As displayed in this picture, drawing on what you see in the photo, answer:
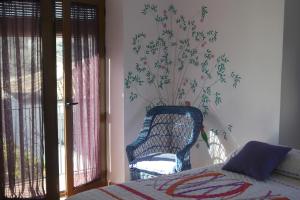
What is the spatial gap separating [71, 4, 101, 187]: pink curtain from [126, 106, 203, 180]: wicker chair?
495mm

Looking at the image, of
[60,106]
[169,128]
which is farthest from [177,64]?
[60,106]

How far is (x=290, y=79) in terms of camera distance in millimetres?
3230

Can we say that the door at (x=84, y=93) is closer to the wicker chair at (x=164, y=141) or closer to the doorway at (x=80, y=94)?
the doorway at (x=80, y=94)

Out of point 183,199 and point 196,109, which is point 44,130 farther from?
point 183,199

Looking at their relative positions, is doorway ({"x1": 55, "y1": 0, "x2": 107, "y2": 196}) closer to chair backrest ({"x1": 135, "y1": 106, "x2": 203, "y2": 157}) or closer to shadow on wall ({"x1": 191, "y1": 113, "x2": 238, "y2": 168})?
chair backrest ({"x1": 135, "y1": 106, "x2": 203, "y2": 157})

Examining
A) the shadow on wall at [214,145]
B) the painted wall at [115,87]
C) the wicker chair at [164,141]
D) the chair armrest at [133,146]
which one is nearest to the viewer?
the wicker chair at [164,141]

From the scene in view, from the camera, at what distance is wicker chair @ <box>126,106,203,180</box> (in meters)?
3.43

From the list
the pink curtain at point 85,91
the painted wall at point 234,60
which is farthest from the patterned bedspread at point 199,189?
the pink curtain at point 85,91

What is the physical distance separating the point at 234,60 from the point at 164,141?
3.79 feet

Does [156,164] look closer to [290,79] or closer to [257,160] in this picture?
[257,160]

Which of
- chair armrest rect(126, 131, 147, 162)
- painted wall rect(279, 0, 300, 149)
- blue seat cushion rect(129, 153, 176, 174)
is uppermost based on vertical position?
painted wall rect(279, 0, 300, 149)

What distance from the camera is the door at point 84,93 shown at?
12.0 feet

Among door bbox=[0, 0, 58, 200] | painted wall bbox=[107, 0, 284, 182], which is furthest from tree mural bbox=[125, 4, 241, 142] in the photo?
door bbox=[0, 0, 58, 200]

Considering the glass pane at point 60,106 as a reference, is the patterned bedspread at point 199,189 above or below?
below
